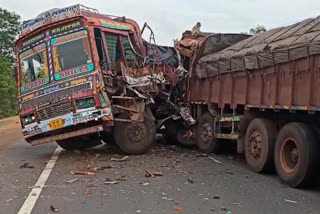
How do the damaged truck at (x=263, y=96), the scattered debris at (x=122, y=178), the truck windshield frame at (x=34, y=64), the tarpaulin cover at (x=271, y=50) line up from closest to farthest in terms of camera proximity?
the damaged truck at (x=263, y=96) < the tarpaulin cover at (x=271, y=50) < the scattered debris at (x=122, y=178) < the truck windshield frame at (x=34, y=64)

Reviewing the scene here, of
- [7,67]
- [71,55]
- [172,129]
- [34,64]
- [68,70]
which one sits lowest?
[172,129]

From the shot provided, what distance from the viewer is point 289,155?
8.23 meters

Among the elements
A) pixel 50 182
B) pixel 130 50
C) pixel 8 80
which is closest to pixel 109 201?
pixel 50 182

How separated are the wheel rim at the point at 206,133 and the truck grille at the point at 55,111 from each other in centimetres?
338

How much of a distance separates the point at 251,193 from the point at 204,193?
26.9 inches

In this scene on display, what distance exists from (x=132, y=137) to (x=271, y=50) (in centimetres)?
409

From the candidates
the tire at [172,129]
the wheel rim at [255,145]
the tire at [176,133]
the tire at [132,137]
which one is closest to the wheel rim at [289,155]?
the wheel rim at [255,145]

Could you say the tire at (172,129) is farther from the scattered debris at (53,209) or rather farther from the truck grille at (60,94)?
the scattered debris at (53,209)

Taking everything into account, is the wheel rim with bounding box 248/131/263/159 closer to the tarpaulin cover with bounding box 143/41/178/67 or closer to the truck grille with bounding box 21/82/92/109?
the truck grille with bounding box 21/82/92/109

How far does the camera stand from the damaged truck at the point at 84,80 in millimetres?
10719

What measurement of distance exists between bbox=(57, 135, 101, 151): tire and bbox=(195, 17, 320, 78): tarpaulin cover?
3148mm

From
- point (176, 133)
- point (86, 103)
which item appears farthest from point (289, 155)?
point (176, 133)

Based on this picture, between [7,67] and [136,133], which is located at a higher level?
[7,67]

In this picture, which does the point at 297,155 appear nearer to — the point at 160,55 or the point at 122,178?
the point at 122,178
